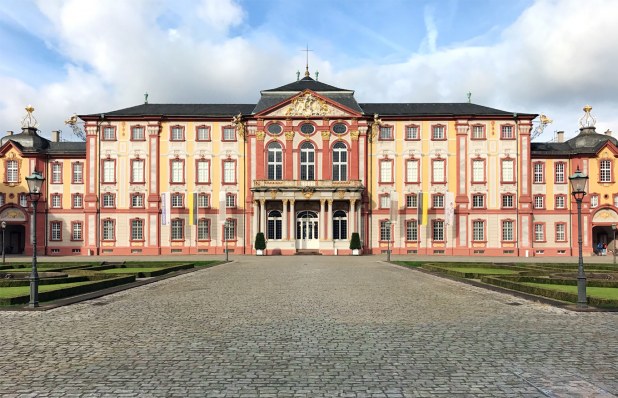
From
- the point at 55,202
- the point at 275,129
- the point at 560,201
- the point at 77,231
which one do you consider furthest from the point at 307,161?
the point at 55,202

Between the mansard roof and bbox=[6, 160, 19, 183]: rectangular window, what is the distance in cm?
5642

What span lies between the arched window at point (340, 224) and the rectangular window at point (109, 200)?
78.5ft

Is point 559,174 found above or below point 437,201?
above

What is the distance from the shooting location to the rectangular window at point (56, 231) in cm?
5888

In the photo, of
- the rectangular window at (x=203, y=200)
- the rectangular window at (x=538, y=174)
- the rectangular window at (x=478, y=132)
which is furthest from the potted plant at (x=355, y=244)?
the rectangular window at (x=538, y=174)

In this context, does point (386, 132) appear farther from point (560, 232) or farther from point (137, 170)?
point (137, 170)

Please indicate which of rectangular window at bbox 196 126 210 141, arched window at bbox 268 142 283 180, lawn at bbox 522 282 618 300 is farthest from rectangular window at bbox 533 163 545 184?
lawn at bbox 522 282 618 300

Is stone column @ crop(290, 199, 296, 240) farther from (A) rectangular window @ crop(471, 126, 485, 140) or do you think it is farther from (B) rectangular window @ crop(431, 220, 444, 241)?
(A) rectangular window @ crop(471, 126, 485, 140)

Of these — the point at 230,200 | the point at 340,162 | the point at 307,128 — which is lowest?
the point at 230,200

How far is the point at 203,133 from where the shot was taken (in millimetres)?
59531

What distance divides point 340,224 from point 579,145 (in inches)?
1112

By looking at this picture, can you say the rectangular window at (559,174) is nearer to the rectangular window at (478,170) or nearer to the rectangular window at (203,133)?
the rectangular window at (478,170)

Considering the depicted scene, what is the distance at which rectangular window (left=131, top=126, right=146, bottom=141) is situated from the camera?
59156mm

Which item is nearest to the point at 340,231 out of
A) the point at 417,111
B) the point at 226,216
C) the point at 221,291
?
the point at 226,216
